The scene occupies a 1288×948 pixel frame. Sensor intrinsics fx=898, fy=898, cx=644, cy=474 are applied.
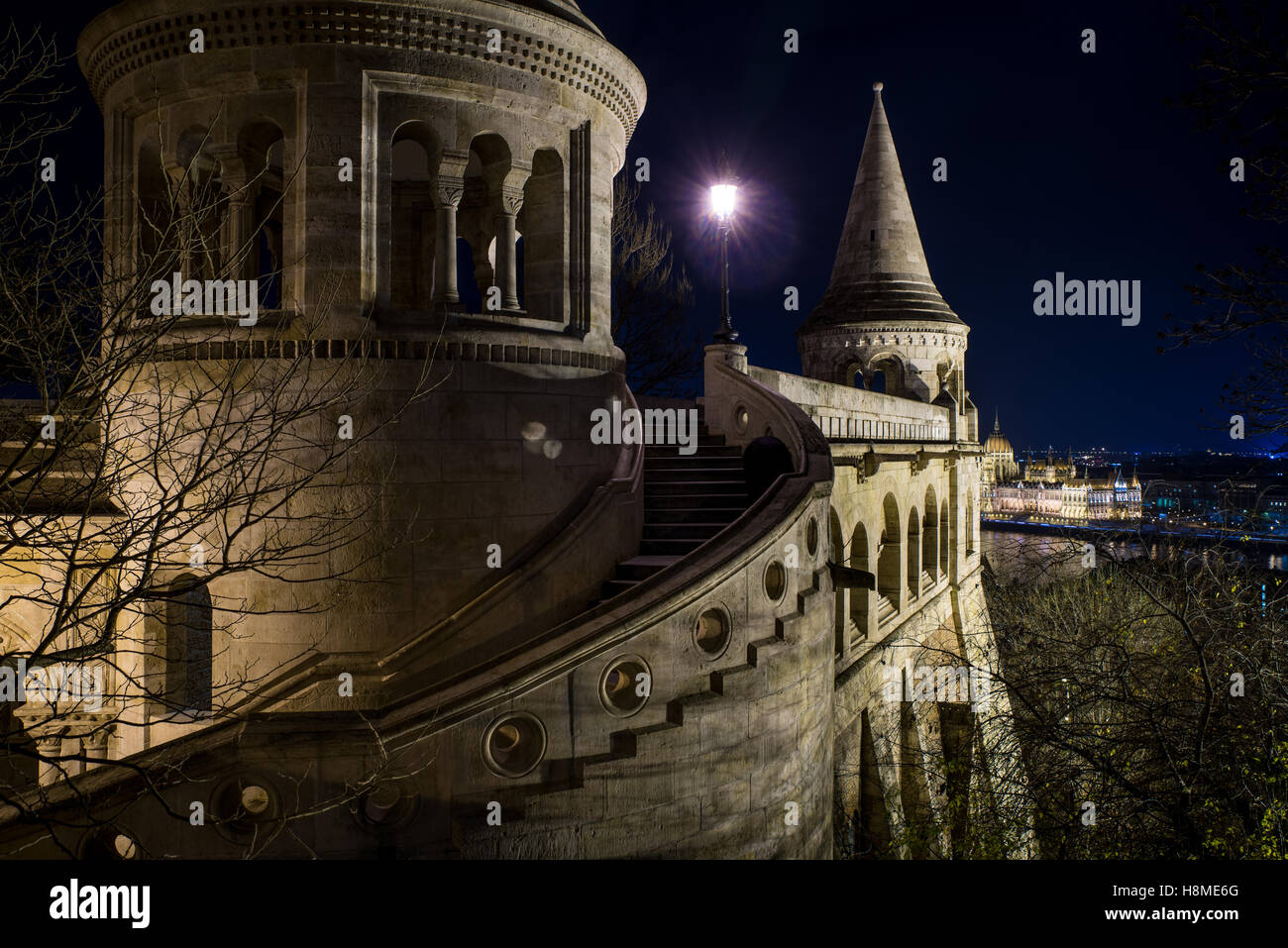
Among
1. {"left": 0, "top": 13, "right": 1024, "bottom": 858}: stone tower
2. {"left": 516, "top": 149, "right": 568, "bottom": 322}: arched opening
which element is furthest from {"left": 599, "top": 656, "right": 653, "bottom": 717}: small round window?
{"left": 516, "top": 149, "right": 568, "bottom": 322}: arched opening

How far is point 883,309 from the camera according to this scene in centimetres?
2648

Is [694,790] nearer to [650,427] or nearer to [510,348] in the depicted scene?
[510,348]

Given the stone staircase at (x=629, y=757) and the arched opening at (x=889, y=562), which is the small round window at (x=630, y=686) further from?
the arched opening at (x=889, y=562)

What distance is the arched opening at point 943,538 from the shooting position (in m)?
24.1

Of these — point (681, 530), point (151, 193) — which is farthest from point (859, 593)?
point (151, 193)

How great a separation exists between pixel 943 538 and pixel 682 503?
1601 cm

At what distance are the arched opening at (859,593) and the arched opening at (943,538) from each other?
8.19 meters

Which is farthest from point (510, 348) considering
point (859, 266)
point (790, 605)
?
point (859, 266)

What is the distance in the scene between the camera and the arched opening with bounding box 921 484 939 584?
74.0 ft

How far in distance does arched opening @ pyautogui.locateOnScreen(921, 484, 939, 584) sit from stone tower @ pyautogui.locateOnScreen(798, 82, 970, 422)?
447 cm

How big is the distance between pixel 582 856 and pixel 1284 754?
5479 millimetres

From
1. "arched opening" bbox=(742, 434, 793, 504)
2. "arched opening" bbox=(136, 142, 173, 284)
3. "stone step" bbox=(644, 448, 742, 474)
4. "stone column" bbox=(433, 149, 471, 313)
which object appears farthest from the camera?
"stone step" bbox=(644, 448, 742, 474)

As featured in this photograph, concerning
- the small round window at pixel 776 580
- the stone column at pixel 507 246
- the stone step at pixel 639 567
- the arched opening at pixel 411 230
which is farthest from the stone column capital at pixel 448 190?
A: the small round window at pixel 776 580

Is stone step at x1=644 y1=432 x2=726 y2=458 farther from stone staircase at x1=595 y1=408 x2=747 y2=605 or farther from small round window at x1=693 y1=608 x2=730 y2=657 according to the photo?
small round window at x1=693 y1=608 x2=730 y2=657
